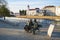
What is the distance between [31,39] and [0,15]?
6234 cm

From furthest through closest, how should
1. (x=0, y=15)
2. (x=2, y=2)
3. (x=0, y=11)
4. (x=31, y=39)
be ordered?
(x=0, y=15) → (x=0, y=11) → (x=2, y=2) → (x=31, y=39)

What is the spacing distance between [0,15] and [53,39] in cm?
6224

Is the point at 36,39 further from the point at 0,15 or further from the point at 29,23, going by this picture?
the point at 0,15

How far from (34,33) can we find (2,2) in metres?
35.9

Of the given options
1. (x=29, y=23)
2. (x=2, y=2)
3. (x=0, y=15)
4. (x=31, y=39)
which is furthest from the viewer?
(x=0, y=15)

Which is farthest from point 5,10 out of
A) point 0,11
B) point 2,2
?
point 2,2

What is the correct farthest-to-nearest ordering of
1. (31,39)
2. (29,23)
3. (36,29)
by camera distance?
(29,23)
(36,29)
(31,39)

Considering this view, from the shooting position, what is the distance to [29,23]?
21812 mm

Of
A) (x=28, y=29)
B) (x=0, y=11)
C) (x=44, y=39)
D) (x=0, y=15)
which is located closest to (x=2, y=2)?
(x=0, y=11)

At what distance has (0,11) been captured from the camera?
7075cm

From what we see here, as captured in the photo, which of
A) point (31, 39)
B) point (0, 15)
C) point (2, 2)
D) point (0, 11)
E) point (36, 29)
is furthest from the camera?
point (0, 15)

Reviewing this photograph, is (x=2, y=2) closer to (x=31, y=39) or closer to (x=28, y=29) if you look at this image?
(x=28, y=29)

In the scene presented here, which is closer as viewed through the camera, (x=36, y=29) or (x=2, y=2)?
(x=36, y=29)

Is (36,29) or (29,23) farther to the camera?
(29,23)
